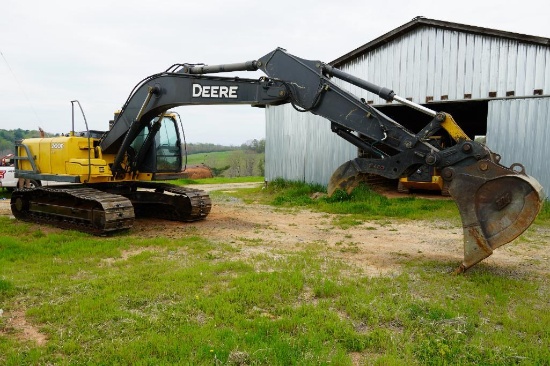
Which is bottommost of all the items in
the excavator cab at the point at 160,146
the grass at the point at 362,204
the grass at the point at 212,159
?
the grass at the point at 362,204

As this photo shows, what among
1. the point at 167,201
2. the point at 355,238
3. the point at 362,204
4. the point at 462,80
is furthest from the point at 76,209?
the point at 462,80

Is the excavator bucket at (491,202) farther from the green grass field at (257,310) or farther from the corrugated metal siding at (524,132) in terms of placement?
the corrugated metal siding at (524,132)

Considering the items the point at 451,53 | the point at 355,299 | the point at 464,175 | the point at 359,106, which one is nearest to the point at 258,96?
the point at 359,106

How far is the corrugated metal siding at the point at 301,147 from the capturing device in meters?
15.4

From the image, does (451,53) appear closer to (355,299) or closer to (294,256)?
(294,256)

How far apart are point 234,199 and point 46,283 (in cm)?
1064

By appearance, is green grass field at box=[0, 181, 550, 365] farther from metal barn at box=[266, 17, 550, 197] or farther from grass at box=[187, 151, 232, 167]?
grass at box=[187, 151, 232, 167]

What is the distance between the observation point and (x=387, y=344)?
12.9ft

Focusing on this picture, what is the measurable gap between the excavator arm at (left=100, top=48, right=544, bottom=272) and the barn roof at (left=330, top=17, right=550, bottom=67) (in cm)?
688

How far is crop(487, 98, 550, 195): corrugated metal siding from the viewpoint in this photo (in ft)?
38.4

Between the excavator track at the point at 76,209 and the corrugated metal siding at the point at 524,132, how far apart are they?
33.0 ft

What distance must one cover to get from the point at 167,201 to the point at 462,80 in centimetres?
898

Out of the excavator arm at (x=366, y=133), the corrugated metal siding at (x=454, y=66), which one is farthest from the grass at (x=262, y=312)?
the corrugated metal siding at (x=454, y=66)

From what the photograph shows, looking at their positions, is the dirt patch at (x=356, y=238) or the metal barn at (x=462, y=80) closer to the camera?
the dirt patch at (x=356, y=238)
